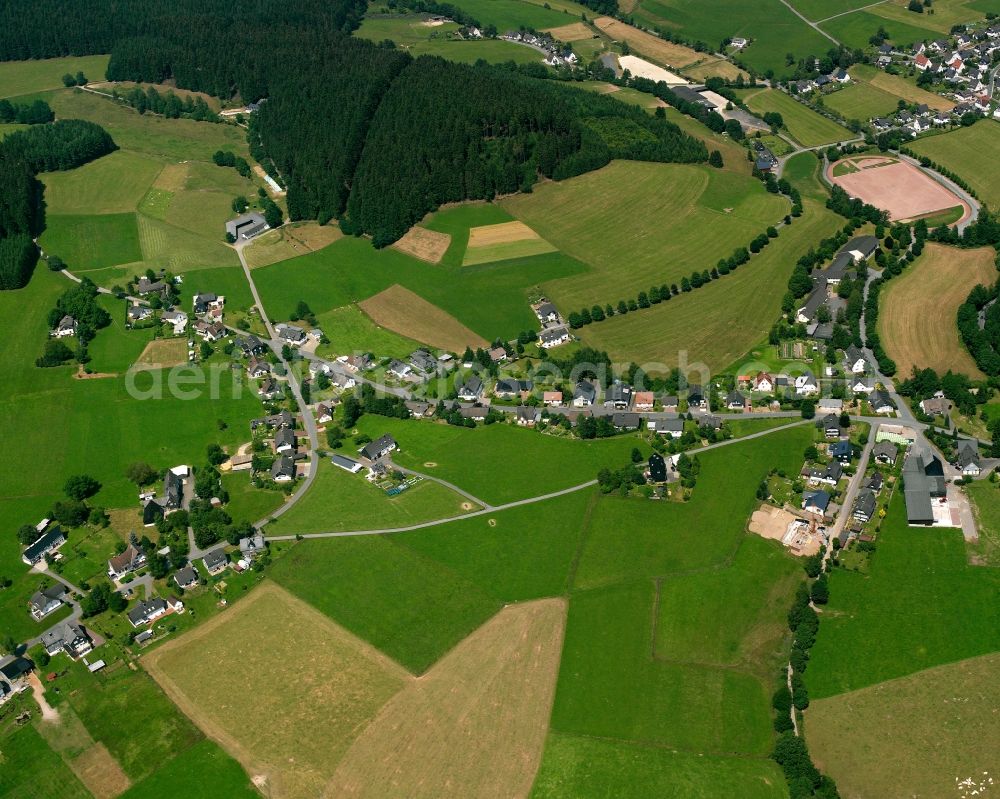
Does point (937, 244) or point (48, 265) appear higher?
point (937, 244)

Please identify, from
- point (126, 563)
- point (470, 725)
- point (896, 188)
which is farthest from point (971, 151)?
point (126, 563)

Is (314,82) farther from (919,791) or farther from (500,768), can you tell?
(919,791)

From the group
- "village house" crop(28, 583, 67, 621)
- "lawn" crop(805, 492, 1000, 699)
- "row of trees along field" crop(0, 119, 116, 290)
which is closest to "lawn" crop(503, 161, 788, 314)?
"lawn" crop(805, 492, 1000, 699)

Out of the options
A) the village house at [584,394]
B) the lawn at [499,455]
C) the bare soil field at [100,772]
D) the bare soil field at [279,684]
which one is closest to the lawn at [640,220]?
the village house at [584,394]

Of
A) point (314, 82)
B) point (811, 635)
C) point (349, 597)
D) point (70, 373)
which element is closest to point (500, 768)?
point (349, 597)

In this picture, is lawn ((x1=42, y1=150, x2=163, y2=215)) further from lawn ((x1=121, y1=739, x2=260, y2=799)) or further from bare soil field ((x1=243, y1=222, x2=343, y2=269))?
lawn ((x1=121, y1=739, x2=260, y2=799))

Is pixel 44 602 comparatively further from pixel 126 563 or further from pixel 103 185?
pixel 103 185
